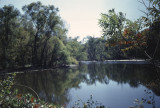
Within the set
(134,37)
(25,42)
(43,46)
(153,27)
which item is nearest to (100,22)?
(134,37)

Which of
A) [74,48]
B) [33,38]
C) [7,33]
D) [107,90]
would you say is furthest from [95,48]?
[107,90]

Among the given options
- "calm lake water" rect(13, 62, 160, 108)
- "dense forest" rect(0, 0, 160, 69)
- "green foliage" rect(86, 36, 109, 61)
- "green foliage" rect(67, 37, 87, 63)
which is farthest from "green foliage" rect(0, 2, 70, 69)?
"green foliage" rect(86, 36, 109, 61)

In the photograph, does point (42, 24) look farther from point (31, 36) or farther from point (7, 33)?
point (7, 33)

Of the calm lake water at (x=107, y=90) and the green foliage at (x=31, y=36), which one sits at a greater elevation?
the green foliage at (x=31, y=36)

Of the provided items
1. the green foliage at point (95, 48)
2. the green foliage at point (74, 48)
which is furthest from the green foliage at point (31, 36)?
the green foliage at point (95, 48)

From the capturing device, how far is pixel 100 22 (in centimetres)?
499

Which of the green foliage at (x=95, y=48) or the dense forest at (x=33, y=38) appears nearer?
the dense forest at (x=33, y=38)

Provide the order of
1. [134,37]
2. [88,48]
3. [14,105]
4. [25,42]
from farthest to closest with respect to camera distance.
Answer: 1. [88,48]
2. [25,42]
3. [134,37]
4. [14,105]

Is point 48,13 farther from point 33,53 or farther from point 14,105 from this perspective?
point 14,105

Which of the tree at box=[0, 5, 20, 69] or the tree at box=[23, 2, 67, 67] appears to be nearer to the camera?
the tree at box=[0, 5, 20, 69]

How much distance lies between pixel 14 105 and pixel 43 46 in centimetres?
3683

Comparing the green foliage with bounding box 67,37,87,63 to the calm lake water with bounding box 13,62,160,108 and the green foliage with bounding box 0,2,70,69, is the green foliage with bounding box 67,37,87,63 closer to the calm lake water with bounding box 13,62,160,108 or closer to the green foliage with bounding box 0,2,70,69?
the green foliage with bounding box 0,2,70,69

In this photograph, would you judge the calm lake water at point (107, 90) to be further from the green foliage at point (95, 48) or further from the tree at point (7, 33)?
→ the green foliage at point (95, 48)

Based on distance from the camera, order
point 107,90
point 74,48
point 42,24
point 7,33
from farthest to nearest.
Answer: point 74,48 < point 42,24 < point 7,33 < point 107,90
